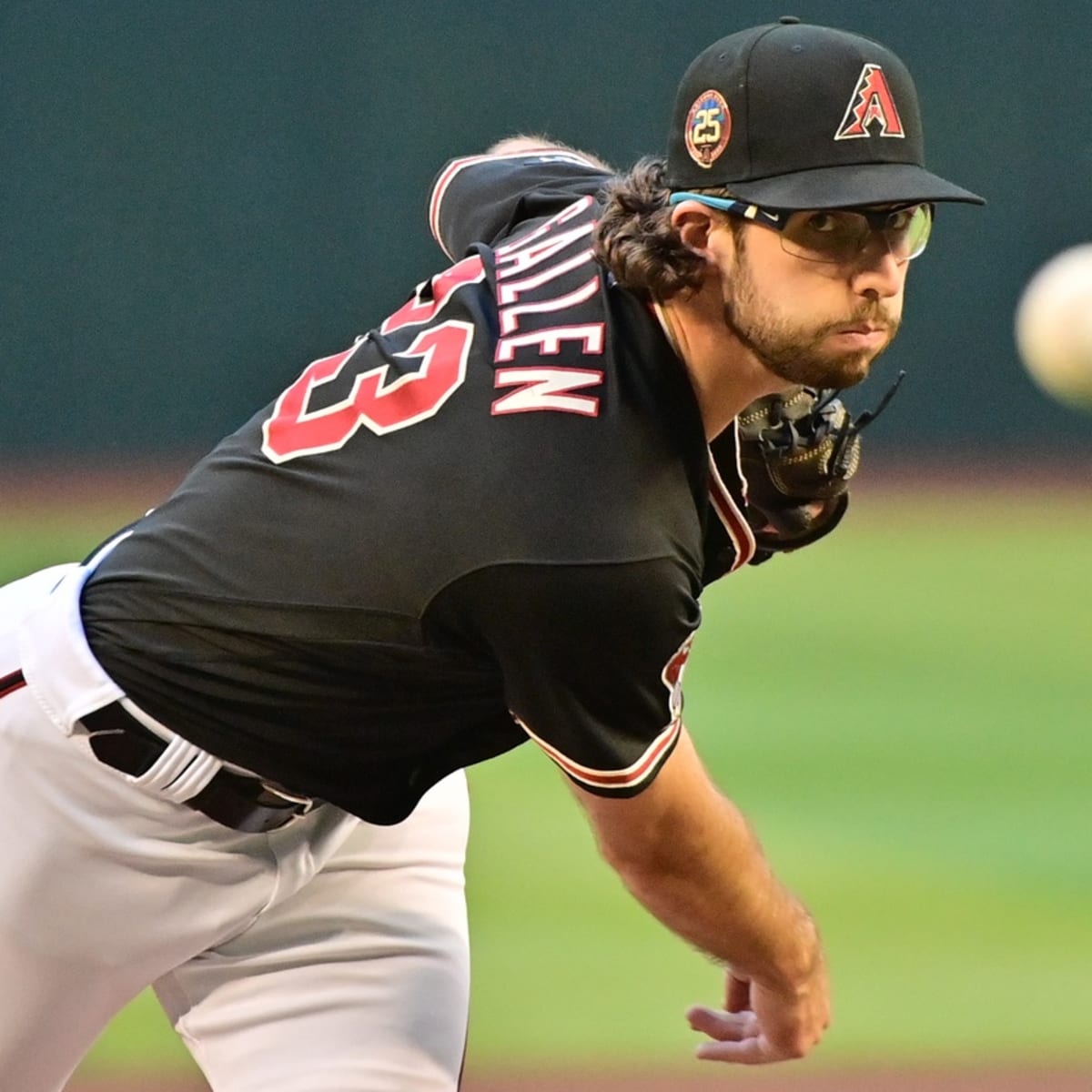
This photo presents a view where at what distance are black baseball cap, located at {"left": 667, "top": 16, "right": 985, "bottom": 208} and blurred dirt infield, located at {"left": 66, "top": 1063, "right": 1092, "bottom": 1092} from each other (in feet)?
6.71

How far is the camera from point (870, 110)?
2.14m

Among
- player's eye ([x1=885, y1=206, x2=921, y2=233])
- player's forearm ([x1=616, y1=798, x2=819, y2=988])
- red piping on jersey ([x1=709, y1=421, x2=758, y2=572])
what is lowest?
player's forearm ([x1=616, y1=798, x2=819, y2=988])

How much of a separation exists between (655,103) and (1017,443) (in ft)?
7.43

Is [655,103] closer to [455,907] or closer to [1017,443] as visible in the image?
[1017,443]

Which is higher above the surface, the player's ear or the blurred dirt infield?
the player's ear

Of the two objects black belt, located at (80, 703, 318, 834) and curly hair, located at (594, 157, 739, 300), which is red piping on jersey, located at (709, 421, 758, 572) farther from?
black belt, located at (80, 703, 318, 834)

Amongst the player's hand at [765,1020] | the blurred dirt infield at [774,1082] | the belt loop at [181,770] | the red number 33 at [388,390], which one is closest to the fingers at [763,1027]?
the player's hand at [765,1020]

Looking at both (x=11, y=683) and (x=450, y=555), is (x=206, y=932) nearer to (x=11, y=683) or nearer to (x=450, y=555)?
(x=11, y=683)

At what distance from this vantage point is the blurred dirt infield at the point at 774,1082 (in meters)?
3.61

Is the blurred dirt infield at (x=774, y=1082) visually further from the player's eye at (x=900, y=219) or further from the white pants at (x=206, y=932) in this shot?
the player's eye at (x=900, y=219)

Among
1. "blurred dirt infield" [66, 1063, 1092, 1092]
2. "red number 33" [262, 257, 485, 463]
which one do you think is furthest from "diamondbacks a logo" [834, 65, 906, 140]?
"blurred dirt infield" [66, 1063, 1092, 1092]

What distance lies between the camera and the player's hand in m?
2.41

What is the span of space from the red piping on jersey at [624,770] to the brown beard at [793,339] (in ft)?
1.44

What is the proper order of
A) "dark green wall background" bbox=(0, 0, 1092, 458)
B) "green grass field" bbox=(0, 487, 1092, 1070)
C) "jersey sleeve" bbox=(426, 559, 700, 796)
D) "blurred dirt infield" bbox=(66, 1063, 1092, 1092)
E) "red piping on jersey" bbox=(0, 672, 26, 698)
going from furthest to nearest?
"dark green wall background" bbox=(0, 0, 1092, 458) < "green grass field" bbox=(0, 487, 1092, 1070) < "blurred dirt infield" bbox=(66, 1063, 1092, 1092) < "red piping on jersey" bbox=(0, 672, 26, 698) < "jersey sleeve" bbox=(426, 559, 700, 796)
